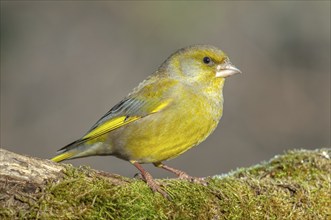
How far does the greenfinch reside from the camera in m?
6.05

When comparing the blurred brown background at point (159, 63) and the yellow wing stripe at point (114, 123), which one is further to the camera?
the blurred brown background at point (159, 63)

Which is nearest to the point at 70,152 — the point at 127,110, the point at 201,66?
the point at 127,110

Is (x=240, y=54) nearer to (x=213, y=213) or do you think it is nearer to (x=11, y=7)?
(x=11, y=7)

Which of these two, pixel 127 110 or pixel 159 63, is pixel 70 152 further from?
pixel 159 63

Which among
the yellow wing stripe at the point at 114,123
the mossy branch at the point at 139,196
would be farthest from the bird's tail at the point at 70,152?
the mossy branch at the point at 139,196

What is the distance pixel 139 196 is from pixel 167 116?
5.16 ft

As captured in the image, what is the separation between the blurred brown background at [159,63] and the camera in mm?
13227

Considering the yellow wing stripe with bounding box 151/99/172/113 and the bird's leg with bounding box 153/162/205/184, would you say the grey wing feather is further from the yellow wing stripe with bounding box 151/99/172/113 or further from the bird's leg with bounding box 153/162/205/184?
the bird's leg with bounding box 153/162/205/184

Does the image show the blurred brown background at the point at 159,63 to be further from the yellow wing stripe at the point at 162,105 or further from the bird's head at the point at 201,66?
the yellow wing stripe at the point at 162,105

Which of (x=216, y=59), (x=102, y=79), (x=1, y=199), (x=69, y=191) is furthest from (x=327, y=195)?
(x=102, y=79)

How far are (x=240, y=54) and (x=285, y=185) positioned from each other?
10.4 meters

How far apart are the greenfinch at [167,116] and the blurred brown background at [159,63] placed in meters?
5.62

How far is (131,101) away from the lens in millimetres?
6438

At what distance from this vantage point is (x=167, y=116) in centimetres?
611
